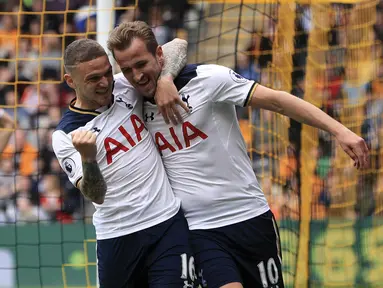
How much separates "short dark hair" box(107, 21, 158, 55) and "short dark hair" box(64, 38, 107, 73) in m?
0.08

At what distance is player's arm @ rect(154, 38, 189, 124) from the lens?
3.96 meters

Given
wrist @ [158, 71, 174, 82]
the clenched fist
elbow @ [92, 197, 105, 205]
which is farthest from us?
wrist @ [158, 71, 174, 82]

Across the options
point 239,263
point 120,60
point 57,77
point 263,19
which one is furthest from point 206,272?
point 57,77

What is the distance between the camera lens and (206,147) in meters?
4.08

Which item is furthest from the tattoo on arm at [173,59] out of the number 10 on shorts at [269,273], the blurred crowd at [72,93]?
the blurred crowd at [72,93]

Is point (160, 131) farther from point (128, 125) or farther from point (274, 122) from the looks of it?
point (274, 122)

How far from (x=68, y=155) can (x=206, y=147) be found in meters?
0.67

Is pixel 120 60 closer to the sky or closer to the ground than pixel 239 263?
closer to the sky

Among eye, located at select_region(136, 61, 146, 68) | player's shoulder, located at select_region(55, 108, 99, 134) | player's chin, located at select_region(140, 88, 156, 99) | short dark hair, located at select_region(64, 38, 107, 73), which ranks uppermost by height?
short dark hair, located at select_region(64, 38, 107, 73)

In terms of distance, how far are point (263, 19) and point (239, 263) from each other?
119 inches

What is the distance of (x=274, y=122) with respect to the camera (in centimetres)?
655

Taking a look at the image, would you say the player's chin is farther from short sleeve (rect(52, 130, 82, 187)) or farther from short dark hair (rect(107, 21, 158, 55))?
short sleeve (rect(52, 130, 82, 187))

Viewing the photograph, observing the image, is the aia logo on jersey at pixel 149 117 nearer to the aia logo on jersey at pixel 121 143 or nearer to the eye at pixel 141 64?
the aia logo on jersey at pixel 121 143

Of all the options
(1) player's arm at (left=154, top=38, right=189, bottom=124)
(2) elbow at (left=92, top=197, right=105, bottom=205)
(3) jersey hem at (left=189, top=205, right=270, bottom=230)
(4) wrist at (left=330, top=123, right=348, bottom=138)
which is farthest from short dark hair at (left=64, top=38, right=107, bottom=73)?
(4) wrist at (left=330, top=123, right=348, bottom=138)
